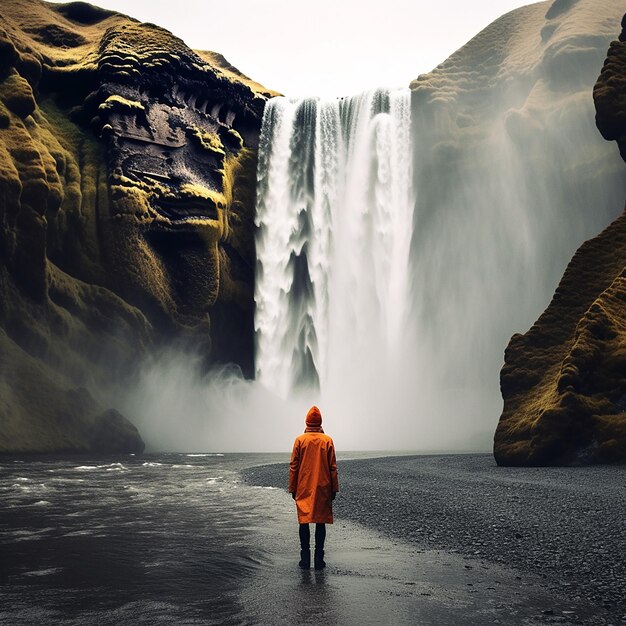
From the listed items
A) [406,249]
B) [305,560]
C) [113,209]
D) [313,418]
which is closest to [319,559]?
[305,560]

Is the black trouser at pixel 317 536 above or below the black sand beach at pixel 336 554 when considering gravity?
above

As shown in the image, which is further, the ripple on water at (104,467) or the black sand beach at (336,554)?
the ripple on water at (104,467)

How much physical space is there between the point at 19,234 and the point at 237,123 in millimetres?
18759

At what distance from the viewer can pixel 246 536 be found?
10.7m

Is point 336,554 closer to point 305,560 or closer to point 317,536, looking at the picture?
point 305,560

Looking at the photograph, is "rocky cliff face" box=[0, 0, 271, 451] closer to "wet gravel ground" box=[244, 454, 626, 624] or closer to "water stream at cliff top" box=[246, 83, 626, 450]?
"water stream at cliff top" box=[246, 83, 626, 450]

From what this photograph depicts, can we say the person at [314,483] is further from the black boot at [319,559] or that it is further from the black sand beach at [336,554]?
the black sand beach at [336,554]

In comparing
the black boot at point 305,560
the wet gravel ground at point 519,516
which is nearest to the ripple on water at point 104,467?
the wet gravel ground at point 519,516

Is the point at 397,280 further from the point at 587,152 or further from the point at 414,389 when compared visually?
the point at 587,152

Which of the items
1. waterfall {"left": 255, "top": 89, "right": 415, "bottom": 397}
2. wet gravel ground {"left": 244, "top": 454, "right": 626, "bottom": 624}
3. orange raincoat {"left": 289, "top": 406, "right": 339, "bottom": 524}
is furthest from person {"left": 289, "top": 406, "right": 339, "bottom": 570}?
waterfall {"left": 255, "top": 89, "right": 415, "bottom": 397}

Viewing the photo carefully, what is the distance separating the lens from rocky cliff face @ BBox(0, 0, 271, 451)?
3622 cm

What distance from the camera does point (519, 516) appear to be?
11297mm

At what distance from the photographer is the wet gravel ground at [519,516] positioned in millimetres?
7910

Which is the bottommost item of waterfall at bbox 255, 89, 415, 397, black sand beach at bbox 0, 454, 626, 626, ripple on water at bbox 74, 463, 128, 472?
black sand beach at bbox 0, 454, 626, 626
